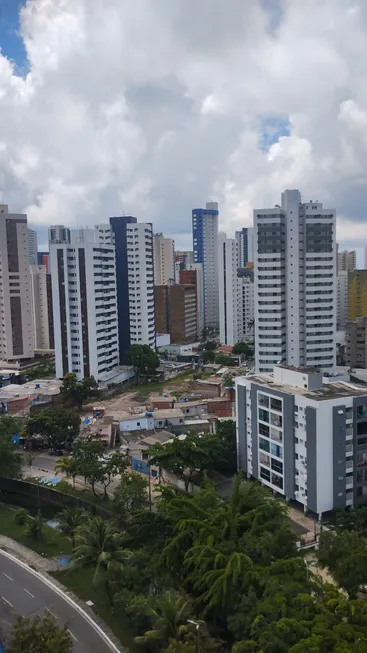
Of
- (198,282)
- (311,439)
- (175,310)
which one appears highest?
(198,282)

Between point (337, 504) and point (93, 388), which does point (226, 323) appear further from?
point (337, 504)

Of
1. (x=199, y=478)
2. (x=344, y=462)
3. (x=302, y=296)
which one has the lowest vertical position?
(x=199, y=478)

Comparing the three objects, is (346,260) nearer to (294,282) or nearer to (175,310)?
(175,310)

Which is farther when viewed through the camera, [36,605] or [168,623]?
[36,605]

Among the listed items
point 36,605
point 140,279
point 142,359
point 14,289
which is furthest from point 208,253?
point 36,605

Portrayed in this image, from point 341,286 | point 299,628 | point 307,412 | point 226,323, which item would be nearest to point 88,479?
point 307,412

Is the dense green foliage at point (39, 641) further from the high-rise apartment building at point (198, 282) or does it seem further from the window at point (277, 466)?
the high-rise apartment building at point (198, 282)
